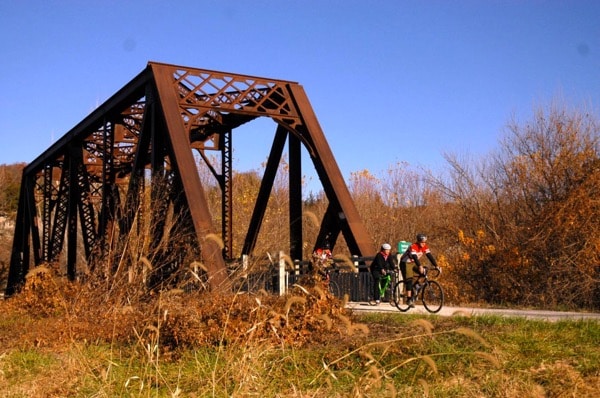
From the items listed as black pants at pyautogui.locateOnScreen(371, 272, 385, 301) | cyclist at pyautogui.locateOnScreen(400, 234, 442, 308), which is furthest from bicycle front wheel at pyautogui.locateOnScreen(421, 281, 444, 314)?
black pants at pyautogui.locateOnScreen(371, 272, 385, 301)

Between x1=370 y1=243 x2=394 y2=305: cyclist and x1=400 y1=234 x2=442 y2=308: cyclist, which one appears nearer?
x1=400 y1=234 x2=442 y2=308: cyclist

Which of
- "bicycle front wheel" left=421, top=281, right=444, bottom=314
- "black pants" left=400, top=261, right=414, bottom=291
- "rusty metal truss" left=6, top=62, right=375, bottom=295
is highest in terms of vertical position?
"rusty metal truss" left=6, top=62, right=375, bottom=295

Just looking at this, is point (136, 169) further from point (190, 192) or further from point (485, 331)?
point (485, 331)

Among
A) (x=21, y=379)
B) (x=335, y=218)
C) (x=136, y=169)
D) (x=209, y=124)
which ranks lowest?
(x=21, y=379)

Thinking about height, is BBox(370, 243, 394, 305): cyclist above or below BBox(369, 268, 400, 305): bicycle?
above

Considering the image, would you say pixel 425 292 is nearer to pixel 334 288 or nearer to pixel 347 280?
pixel 347 280

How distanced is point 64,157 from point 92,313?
15595 millimetres

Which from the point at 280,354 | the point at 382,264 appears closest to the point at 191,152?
the point at 382,264

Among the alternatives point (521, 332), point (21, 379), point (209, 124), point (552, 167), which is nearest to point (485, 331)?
point (521, 332)

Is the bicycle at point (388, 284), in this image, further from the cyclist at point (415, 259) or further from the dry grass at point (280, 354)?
the dry grass at point (280, 354)

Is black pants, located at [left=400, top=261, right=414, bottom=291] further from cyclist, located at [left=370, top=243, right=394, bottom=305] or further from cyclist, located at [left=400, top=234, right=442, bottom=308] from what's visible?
cyclist, located at [left=370, top=243, right=394, bottom=305]

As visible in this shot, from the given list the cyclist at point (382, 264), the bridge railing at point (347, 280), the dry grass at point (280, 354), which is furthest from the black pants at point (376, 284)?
the dry grass at point (280, 354)

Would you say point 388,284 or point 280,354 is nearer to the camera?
point 280,354

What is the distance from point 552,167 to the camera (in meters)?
23.2
